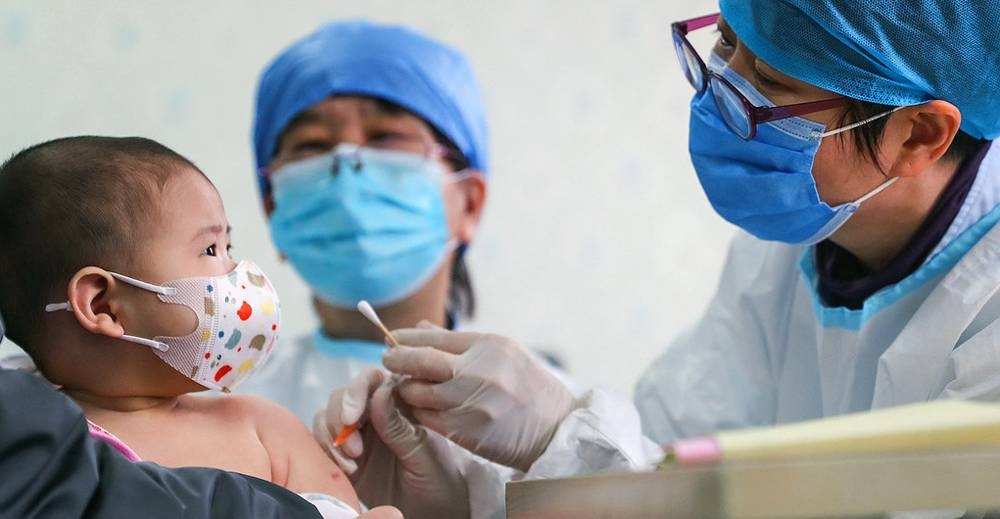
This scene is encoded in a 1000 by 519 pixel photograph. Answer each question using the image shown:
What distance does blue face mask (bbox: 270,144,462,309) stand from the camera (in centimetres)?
204

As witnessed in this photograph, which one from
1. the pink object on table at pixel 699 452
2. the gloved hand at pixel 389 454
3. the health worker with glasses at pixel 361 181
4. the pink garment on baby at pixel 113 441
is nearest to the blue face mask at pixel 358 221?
the health worker with glasses at pixel 361 181

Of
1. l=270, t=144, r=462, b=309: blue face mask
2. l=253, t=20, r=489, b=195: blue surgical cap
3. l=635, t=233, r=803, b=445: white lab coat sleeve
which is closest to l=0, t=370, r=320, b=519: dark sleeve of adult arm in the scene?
l=635, t=233, r=803, b=445: white lab coat sleeve

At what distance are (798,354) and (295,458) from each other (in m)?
0.87

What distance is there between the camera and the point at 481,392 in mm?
1354

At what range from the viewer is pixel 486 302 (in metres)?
3.02

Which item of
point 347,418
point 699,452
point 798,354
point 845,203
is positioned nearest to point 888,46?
point 845,203

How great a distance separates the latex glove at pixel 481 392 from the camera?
1.35 metres

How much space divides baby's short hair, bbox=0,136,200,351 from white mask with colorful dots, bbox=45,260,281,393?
3cm

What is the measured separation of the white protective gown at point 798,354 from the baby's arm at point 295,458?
230 millimetres

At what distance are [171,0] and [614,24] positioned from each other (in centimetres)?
129

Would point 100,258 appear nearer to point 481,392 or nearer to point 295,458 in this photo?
point 295,458

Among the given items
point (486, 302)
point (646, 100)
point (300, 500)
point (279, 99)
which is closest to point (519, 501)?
point (300, 500)

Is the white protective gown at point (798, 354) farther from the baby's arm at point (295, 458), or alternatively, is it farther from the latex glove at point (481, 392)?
the baby's arm at point (295, 458)

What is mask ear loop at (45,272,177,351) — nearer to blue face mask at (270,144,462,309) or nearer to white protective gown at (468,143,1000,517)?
white protective gown at (468,143,1000,517)
